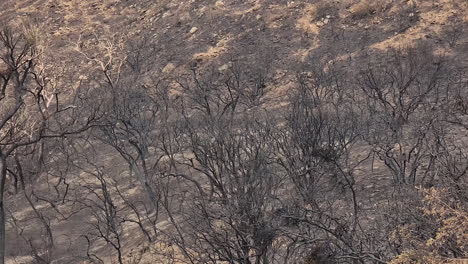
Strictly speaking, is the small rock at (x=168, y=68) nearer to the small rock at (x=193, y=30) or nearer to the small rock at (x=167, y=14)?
the small rock at (x=193, y=30)

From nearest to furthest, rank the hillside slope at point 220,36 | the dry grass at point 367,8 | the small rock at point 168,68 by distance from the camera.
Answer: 1. the hillside slope at point 220,36
2. the dry grass at point 367,8
3. the small rock at point 168,68

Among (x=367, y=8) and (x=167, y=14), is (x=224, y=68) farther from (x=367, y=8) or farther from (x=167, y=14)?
(x=367, y=8)

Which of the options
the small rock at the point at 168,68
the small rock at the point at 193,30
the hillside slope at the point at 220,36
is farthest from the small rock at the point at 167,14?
the small rock at the point at 168,68

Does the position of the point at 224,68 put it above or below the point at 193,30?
below

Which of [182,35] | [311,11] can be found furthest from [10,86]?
[311,11]

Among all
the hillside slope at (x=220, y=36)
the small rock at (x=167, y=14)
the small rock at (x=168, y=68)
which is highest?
the small rock at (x=167, y=14)

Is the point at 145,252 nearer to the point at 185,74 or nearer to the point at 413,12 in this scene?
the point at 185,74

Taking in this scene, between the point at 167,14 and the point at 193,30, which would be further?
the point at 167,14

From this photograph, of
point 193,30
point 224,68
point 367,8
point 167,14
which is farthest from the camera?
point 167,14

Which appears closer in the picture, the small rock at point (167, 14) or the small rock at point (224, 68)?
the small rock at point (224, 68)

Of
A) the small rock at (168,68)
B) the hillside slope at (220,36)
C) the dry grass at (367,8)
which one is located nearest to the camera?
the hillside slope at (220,36)

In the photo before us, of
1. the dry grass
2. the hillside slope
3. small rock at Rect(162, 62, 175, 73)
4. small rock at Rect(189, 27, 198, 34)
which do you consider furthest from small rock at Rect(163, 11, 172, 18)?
the dry grass

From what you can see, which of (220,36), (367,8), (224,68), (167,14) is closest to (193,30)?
(220,36)

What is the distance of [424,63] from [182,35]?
15295 mm
